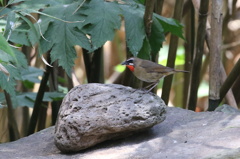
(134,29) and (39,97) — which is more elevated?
(134,29)

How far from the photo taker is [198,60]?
141 inches

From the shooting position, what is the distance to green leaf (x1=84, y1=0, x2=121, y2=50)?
2748 mm

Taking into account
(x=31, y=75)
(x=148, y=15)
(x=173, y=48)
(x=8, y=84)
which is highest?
(x=148, y=15)

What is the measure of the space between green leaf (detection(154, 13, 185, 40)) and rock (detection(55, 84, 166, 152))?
510mm

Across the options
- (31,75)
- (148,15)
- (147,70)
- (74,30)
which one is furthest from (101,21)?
(31,75)

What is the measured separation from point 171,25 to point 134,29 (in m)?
0.37

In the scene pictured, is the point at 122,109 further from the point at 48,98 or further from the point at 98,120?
the point at 48,98

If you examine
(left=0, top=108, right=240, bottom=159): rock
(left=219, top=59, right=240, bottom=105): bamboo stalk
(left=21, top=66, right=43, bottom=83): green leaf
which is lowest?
(left=0, top=108, right=240, bottom=159): rock

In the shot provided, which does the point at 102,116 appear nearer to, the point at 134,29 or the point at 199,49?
the point at 134,29

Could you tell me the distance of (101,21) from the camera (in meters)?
2.80

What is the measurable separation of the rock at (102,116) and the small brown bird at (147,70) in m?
0.32

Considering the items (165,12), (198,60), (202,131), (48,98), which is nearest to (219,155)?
(202,131)

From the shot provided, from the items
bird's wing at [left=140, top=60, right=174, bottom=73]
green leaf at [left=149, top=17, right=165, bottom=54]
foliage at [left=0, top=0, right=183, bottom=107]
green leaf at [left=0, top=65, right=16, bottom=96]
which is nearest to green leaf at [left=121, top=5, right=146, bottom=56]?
foliage at [left=0, top=0, right=183, bottom=107]

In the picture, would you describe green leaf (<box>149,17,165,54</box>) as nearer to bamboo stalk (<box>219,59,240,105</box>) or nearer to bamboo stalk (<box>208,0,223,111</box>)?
bamboo stalk (<box>208,0,223,111</box>)
